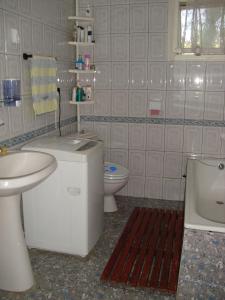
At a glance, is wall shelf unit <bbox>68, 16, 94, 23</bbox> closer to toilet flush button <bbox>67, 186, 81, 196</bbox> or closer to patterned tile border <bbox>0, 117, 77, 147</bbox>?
patterned tile border <bbox>0, 117, 77, 147</bbox>

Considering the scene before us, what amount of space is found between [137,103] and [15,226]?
1963mm

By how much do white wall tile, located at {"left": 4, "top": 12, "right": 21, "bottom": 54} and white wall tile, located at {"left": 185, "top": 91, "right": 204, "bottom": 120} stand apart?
1.75 meters

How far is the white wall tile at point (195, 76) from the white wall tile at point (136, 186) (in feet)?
3.70

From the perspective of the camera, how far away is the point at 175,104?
343cm

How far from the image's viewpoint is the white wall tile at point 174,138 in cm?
347

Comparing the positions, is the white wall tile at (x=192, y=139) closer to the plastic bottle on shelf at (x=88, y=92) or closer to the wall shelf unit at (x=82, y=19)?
the plastic bottle on shelf at (x=88, y=92)

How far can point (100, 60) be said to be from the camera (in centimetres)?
351

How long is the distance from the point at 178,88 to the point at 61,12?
135cm

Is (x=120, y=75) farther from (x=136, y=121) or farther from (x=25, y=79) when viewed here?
(x=25, y=79)

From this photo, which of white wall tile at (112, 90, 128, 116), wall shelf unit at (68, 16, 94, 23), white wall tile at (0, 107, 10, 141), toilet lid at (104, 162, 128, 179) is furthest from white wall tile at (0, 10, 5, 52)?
white wall tile at (112, 90, 128, 116)

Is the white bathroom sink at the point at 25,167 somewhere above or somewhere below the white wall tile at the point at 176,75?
below

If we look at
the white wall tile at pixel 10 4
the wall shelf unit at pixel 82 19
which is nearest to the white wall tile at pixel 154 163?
the wall shelf unit at pixel 82 19

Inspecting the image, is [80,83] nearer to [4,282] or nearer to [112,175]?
[112,175]

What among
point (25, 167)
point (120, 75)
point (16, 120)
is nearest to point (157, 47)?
point (120, 75)
